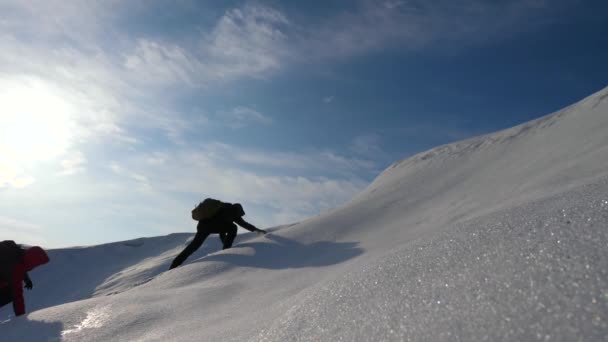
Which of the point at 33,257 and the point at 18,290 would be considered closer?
the point at 18,290

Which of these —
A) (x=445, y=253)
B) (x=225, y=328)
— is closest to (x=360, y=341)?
(x=445, y=253)

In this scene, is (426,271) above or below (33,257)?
below

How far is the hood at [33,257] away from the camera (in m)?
4.28

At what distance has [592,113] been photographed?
6.66 meters

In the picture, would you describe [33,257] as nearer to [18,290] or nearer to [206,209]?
[18,290]

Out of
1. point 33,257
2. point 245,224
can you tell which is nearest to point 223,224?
point 245,224

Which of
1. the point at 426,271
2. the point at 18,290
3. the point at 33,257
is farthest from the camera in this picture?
the point at 33,257

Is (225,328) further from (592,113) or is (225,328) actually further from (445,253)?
(592,113)

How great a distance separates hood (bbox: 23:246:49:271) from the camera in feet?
14.0

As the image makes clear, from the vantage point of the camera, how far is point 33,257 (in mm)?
4336

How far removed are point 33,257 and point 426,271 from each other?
4.34 m

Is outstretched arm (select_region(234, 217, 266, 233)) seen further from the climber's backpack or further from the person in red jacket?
the person in red jacket

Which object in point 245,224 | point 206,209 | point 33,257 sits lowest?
point 33,257

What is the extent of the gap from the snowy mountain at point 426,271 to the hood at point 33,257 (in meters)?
1.26
